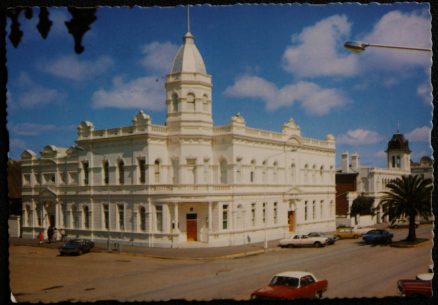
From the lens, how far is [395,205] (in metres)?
8.43

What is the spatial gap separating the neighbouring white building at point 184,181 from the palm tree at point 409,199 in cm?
123

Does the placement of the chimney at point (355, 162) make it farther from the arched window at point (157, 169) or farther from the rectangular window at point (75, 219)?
the rectangular window at point (75, 219)

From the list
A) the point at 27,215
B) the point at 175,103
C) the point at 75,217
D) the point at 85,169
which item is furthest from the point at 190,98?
the point at 27,215

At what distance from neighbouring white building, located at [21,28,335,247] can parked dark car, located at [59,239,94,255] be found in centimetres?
17

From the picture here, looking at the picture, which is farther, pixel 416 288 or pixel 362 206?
pixel 362 206

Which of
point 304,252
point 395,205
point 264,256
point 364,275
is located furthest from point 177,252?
point 395,205

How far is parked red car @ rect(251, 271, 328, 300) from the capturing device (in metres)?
7.25

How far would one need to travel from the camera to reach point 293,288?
7355 mm

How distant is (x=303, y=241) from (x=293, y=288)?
2160 mm

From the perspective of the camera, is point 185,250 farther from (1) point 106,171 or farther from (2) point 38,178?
(2) point 38,178

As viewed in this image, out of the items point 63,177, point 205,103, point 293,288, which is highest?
point 205,103

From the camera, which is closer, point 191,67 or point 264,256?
point 191,67

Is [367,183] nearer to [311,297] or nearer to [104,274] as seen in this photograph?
[311,297]

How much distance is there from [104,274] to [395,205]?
4.99m
